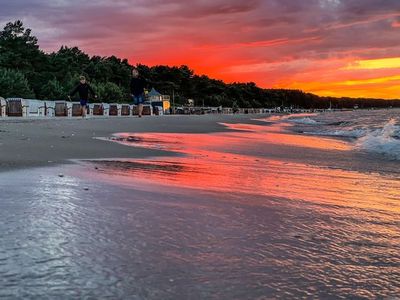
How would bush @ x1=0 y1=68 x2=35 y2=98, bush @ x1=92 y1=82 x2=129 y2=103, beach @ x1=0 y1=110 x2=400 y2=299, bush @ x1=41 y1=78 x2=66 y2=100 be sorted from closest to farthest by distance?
beach @ x1=0 y1=110 x2=400 y2=299
bush @ x1=0 y1=68 x2=35 y2=98
bush @ x1=41 y1=78 x2=66 y2=100
bush @ x1=92 y1=82 x2=129 y2=103

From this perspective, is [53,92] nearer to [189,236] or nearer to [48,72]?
[48,72]

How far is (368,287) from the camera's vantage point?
2137 millimetres

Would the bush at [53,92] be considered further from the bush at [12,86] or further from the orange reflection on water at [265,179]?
the orange reflection on water at [265,179]

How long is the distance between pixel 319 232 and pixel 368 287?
3.22 feet

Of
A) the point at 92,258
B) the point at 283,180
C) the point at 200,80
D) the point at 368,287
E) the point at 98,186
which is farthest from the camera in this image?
the point at 200,80

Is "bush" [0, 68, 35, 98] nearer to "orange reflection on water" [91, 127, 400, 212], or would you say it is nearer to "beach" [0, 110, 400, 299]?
"orange reflection on water" [91, 127, 400, 212]

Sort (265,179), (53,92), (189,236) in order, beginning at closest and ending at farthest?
1. (189,236)
2. (265,179)
3. (53,92)

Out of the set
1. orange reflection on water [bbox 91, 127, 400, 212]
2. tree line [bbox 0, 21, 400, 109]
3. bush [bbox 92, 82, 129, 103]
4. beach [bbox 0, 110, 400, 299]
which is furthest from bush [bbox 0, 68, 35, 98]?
beach [bbox 0, 110, 400, 299]

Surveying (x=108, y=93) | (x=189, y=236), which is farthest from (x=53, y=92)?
(x=189, y=236)

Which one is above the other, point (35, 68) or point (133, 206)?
point (35, 68)

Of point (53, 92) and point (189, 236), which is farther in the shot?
point (53, 92)

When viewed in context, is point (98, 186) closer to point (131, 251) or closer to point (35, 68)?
point (131, 251)

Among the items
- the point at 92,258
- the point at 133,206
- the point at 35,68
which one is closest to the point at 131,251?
the point at 92,258

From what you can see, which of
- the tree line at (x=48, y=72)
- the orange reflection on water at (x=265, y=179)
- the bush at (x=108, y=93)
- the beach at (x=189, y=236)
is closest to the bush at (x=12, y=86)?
the tree line at (x=48, y=72)
